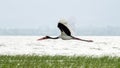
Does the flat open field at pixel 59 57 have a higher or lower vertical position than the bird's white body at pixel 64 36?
lower

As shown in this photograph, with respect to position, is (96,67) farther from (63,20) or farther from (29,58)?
(63,20)

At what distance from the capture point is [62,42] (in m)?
46.7

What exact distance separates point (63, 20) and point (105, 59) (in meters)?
19.7

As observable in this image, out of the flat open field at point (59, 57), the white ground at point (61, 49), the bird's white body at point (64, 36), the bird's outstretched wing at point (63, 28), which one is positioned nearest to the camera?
the flat open field at point (59, 57)

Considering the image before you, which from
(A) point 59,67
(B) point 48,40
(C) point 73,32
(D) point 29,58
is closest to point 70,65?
(A) point 59,67

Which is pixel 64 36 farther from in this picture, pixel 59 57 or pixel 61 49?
pixel 59 57

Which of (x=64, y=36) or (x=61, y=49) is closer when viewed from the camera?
(x=61, y=49)

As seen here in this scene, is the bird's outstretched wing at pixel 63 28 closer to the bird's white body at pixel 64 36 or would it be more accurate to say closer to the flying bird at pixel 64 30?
the flying bird at pixel 64 30

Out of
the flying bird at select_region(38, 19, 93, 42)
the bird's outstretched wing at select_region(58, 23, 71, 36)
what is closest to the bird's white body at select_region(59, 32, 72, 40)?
the flying bird at select_region(38, 19, 93, 42)

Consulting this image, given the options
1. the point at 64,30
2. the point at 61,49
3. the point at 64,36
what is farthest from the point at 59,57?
the point at 64,36

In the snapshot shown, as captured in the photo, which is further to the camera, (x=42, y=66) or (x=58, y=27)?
(x=58, y=27)

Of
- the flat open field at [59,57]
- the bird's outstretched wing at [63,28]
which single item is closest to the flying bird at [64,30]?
the bird's outstretched wing at [63,28]

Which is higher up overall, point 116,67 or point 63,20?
point 63,20

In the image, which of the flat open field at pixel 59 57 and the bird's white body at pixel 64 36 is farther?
the bird's white body at pixel 64 36
